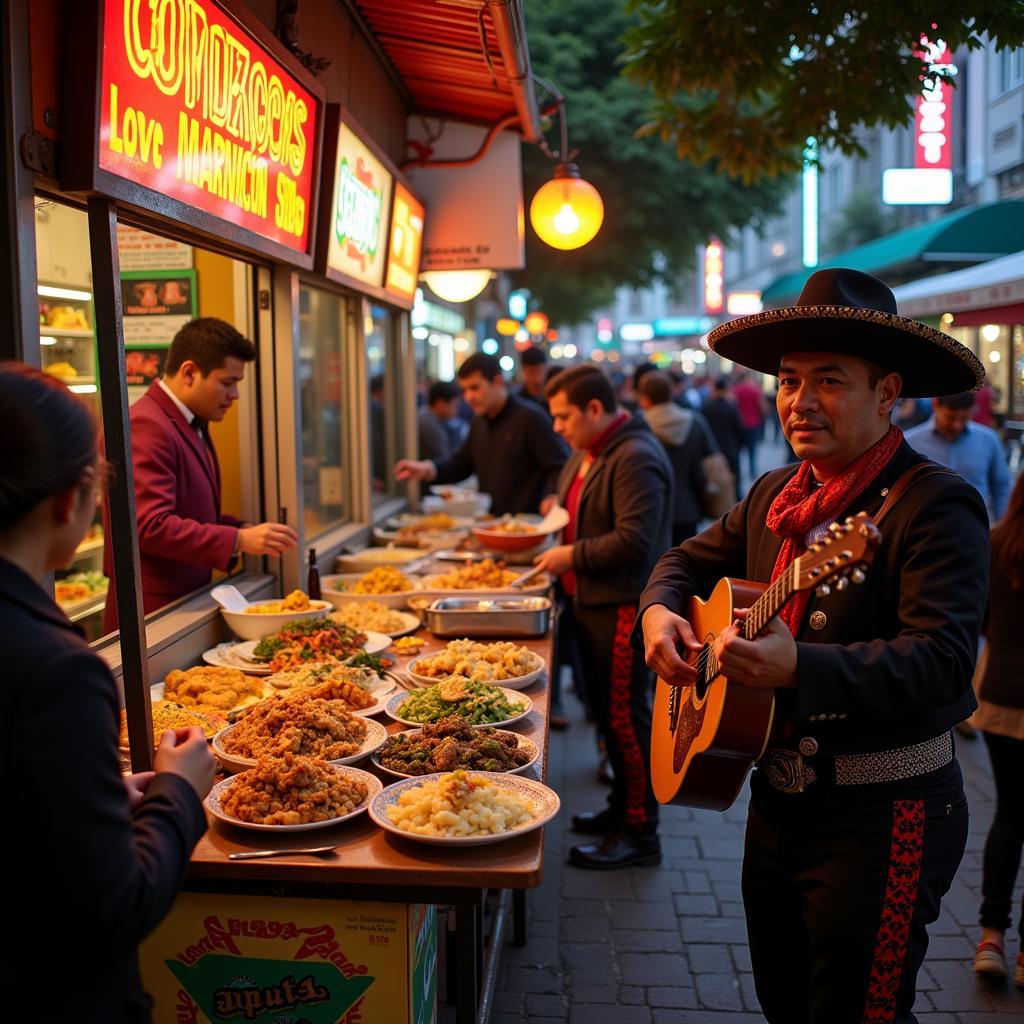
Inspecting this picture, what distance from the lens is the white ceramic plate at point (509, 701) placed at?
3533mm

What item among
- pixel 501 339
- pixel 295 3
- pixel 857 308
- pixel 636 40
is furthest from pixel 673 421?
pixel 501 339

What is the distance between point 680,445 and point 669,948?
5.21 metres

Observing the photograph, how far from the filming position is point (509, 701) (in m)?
3.77

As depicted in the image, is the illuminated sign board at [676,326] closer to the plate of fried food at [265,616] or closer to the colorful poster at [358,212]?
the colorful poster at [358,212]

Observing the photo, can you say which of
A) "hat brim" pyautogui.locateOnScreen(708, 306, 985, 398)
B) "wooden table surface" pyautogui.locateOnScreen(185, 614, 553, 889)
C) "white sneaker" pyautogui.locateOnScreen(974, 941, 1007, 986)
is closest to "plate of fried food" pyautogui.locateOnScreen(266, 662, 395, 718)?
"wooden table surface" pyautogui.locateOnScreen(185, 614, 553, 889)

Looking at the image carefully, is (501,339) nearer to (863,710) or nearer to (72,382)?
(72,382)

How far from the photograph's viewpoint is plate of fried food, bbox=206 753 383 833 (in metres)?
2.71

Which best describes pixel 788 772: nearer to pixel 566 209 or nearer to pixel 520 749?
pixel 520 749

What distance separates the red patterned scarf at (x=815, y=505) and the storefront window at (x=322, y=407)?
386 cm

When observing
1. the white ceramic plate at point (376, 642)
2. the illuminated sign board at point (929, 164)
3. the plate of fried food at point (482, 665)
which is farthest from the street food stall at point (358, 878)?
the illuminated sign board at point (929, 164)

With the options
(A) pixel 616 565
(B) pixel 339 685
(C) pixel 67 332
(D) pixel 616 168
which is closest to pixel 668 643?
(B) pixel 339 685

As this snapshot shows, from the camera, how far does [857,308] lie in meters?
2.61

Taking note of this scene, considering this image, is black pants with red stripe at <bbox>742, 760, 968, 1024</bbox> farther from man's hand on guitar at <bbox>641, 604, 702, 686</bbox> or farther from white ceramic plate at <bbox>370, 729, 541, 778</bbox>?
white ceramic plate at <bbox>370, 729, 541, 778</bbox>

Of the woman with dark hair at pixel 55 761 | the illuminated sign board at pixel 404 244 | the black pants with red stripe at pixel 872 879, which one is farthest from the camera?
the illuminated sign board at pixel 404 244
